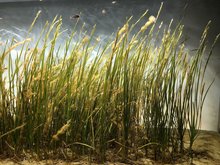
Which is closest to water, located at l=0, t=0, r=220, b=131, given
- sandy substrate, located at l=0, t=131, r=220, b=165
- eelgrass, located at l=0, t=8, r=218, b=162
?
sandy substrate, located at l=0, t=131, r=220, b=165

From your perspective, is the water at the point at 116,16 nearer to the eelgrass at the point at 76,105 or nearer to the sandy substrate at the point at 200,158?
the sandy substrate at the point at 200,158

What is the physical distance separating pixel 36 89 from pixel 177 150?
115 centimetres

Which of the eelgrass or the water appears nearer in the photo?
the eelgrass

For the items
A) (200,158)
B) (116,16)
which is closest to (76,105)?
(200,158)

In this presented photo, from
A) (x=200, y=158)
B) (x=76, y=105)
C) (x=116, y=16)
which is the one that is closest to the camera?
(x=76, y=105)

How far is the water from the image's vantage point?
3.70 m

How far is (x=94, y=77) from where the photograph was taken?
203 cm

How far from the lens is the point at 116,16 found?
3.99 metres

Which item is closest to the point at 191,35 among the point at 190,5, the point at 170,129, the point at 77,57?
the point at 190,5

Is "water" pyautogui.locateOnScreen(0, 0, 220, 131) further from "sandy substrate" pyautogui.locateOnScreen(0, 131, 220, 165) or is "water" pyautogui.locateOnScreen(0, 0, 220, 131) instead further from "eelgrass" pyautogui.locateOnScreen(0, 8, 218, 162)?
"eelgrass" pyautogui.locateOnScreen(0, 8, 218, 162)

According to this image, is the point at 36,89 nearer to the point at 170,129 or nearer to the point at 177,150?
the point at 170,129

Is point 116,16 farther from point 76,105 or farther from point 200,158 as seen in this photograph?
point 200,158

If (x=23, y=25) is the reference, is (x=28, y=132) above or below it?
below

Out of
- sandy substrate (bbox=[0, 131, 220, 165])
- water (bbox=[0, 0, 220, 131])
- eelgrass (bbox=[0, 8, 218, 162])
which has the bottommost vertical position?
sandy substrate (bbox=[0, 131, 220, 165])
